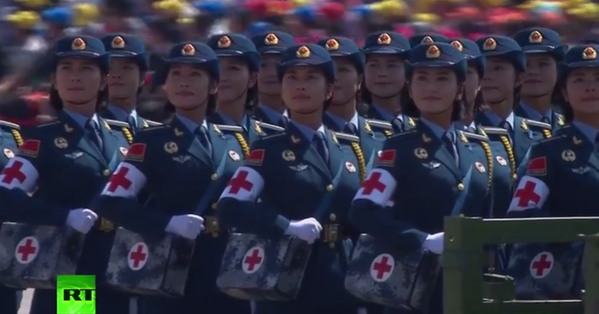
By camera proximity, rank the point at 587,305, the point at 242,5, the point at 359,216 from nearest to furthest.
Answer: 1. the point at 587,305
2. the point at 359,216
3. the point at 242,5

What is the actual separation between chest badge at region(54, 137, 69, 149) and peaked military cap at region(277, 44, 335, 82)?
99 centimetres

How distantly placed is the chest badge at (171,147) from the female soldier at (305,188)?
1.28 ft

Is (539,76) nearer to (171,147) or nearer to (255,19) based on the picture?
(171,147)

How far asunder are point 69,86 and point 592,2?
5.15m

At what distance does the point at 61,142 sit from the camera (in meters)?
7.62

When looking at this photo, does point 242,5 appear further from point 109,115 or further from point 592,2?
point 109,115

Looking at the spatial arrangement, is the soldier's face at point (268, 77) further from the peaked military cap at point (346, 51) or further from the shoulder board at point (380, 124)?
the shoulder board at point (380, 124)

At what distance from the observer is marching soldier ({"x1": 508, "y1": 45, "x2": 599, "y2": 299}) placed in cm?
659

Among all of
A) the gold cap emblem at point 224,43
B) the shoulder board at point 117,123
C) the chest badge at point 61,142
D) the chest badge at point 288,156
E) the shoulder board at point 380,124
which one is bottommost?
the chest badge at point 61,142

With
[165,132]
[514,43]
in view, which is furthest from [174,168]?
[514,43]

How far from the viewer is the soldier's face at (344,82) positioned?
7934 millimetres

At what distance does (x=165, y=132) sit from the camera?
740cm

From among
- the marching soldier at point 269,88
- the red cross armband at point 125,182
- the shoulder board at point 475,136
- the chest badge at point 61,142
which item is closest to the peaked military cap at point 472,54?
the shoulder board at point 475,136

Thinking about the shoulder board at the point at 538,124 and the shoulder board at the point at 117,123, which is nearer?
the shoulder board at the point at 117,123
